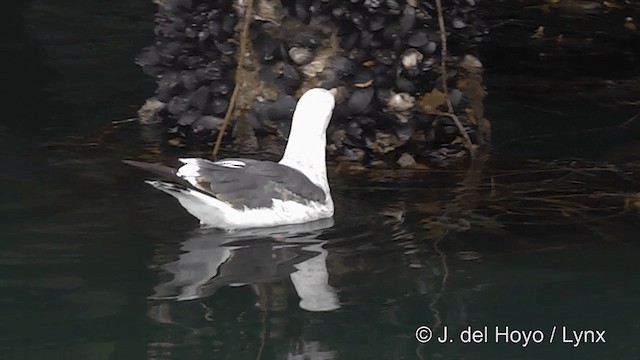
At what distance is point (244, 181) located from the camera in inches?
297

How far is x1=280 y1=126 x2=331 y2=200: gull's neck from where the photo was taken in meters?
8.04

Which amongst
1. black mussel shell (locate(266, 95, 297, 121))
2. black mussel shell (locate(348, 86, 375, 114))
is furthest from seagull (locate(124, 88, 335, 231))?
black mussel shell (locate(266, 95, 297, 121))

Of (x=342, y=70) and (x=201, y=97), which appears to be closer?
(x=342, y=70)

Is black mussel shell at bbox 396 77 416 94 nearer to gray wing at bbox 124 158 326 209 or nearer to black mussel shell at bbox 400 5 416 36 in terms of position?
black mussel shell at bbox 400 5 416 36

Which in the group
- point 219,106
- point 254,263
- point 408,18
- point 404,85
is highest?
point 408,18

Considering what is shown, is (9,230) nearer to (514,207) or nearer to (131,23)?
(514,207)

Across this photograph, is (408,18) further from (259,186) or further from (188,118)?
(259,186)

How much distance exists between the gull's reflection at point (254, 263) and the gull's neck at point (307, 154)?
1.25ft

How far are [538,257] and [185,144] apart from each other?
363 centimetres

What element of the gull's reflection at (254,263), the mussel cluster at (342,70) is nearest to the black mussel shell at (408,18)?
the mussel cluster at (342,70)

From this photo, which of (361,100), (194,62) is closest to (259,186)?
(361,100)

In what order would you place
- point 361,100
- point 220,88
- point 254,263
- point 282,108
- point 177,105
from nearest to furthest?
point 254,263 < point 361,100 < point 282,108 < point 220,88 < point 177,105

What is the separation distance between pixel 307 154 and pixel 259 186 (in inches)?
24.0

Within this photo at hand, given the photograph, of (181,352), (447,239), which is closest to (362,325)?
(181,352)
